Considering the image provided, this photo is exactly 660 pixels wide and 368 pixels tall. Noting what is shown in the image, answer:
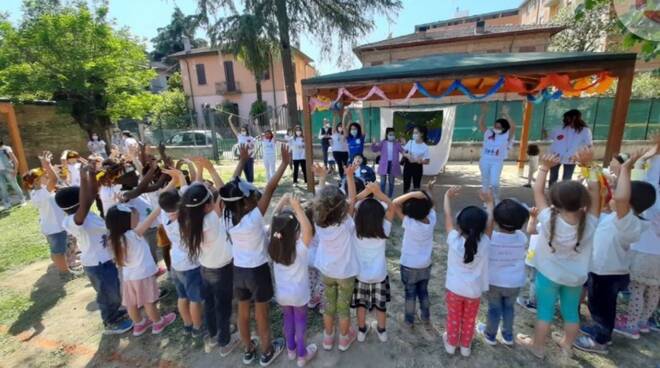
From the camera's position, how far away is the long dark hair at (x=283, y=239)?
7.60 ft

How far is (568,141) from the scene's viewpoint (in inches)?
233

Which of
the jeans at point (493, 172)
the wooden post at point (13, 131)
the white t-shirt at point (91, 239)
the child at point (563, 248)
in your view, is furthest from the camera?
the wooden post at point (13, 131)

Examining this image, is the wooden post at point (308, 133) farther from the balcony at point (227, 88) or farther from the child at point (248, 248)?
the balcony at point (227, 88)

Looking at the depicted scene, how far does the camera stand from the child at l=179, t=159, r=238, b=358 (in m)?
2.41

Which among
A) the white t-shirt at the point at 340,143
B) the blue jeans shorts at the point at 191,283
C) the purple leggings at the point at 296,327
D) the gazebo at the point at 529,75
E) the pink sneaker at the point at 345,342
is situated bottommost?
the pink sneaker at the point at 345,342

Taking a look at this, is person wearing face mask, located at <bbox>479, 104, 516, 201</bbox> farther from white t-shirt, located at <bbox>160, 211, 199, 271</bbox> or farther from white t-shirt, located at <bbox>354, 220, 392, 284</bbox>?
white t-shirt, located at <bbox>160, 211, 199, 271</bbox>

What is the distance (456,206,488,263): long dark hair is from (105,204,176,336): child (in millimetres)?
2571

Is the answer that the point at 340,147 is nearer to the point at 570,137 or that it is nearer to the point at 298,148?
the point at 298,148

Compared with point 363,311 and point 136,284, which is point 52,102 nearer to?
point 136,284

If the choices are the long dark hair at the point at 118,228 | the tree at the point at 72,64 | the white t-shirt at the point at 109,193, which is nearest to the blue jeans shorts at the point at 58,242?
the white t-shirt at the point at 109,193

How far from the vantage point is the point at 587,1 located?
164 inches

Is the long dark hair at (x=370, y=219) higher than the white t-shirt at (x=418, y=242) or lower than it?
higher

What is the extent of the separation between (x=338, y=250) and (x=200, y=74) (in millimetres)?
28078

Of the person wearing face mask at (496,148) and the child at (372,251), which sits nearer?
the child at (372,251)
